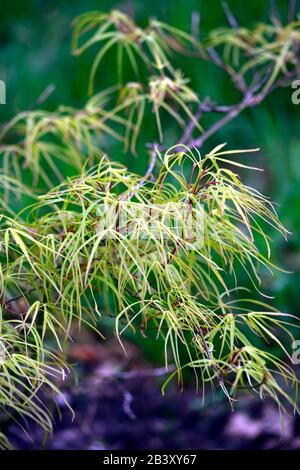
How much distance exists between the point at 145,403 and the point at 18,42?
1.31 meters

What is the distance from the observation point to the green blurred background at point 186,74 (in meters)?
2.22

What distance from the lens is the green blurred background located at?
2.22m

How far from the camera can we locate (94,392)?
2326 millimetres

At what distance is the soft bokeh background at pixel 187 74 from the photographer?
222cm

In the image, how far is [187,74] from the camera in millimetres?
2234

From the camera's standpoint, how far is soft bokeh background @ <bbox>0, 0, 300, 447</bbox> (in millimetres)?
2223

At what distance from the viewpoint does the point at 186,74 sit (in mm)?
2232

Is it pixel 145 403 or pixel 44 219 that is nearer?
pixel 44 219

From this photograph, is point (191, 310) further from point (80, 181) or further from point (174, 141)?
point (174, 141)
